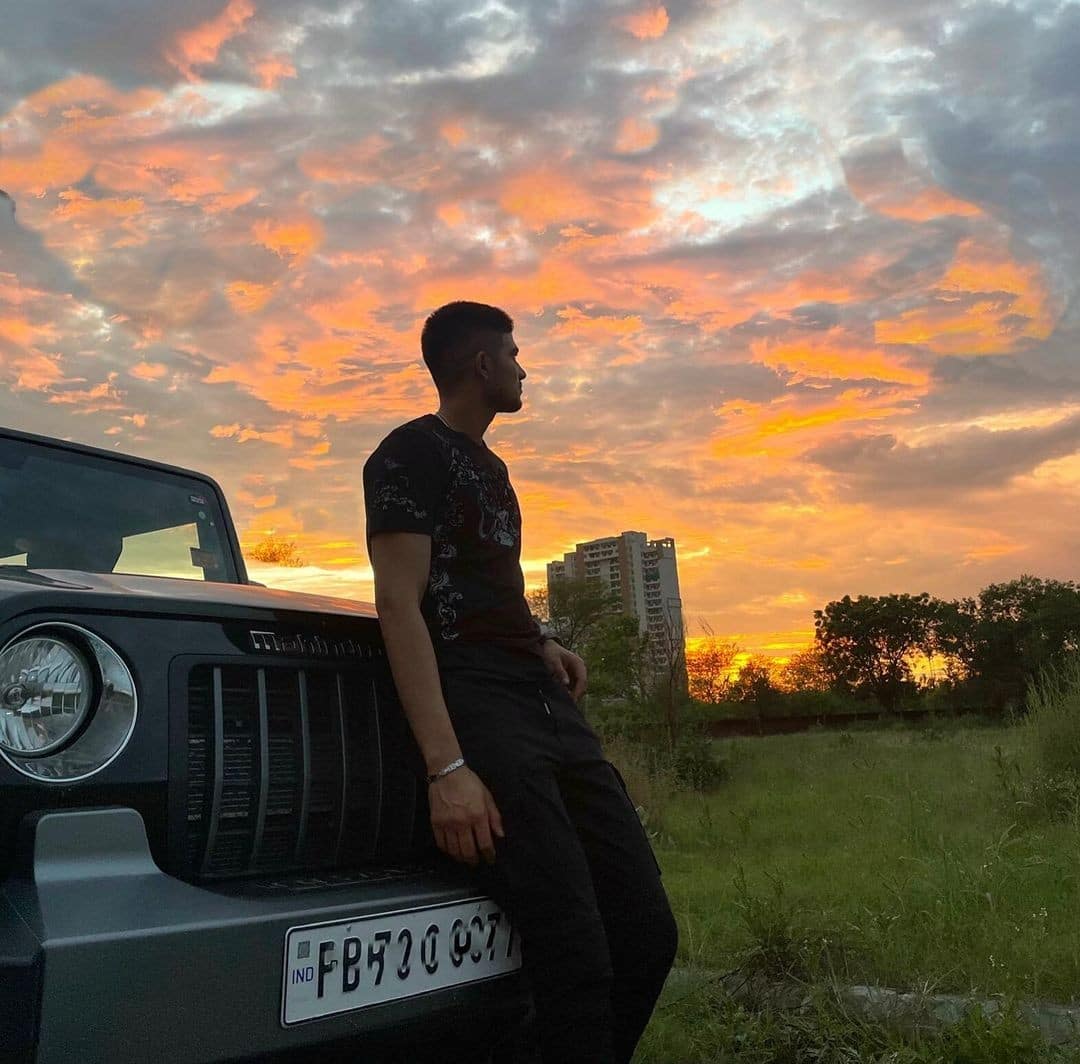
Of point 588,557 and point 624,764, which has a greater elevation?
point 588,557

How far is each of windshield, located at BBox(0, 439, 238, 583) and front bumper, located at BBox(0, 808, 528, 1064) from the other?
1.72 metres

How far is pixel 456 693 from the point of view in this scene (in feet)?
7.83

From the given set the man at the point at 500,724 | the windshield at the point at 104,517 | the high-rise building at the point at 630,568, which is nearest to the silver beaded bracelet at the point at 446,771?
the man at the point at 500,724

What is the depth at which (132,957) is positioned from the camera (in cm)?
162

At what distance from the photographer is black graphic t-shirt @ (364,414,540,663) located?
7.96ft

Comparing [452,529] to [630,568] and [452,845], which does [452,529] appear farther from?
[630,568]

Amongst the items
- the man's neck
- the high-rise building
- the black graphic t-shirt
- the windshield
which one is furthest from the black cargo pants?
the high-rise building

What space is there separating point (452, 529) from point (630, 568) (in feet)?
140

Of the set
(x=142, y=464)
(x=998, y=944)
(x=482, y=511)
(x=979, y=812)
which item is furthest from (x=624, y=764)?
(x=482, y=511)

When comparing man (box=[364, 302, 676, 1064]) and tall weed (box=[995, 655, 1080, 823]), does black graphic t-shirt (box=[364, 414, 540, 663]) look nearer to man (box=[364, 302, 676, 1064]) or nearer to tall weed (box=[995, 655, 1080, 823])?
man (box=[364, 302, 676, 1064])

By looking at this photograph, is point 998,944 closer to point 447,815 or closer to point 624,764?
point 447,815

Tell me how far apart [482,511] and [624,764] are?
8724mm

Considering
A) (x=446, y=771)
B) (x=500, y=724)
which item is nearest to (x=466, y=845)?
(x=446, y=771)

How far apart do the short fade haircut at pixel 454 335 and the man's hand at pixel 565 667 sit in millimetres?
764
